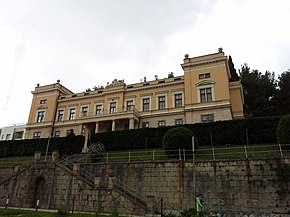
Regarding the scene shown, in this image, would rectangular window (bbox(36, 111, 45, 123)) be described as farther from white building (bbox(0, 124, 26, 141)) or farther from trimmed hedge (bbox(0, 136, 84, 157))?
white building (bbox(0, 124, 26, 141))

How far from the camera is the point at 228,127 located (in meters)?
27.6

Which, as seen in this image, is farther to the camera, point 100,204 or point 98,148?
point 98,148

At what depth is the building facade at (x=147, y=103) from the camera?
34.7 meters

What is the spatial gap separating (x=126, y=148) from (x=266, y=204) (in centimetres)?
1882

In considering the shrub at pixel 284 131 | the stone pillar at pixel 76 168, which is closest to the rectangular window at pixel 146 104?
the stone pillar at pixel 76 168

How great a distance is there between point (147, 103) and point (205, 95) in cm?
967

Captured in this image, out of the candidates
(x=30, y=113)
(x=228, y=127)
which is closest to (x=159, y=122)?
(x=228, y=127)

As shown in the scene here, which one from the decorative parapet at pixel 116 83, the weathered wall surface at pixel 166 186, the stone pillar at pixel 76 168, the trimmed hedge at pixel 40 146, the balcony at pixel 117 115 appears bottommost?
the weathered wall surface at pixel 166 186

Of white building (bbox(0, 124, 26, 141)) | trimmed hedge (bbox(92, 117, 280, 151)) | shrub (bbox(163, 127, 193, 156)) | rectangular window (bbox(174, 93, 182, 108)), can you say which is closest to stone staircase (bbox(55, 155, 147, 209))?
shrub (bbox(163, 127, 193, 156))

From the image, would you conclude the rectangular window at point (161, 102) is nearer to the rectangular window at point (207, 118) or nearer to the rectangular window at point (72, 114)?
the rectangular window at point (207, 118)

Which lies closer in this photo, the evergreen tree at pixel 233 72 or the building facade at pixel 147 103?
the building facade at pixel 147 103

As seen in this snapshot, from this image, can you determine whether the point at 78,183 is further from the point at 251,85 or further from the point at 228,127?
the point at 251,85

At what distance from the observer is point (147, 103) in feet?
131

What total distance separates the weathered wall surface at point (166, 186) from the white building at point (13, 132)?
4255 centimetres
